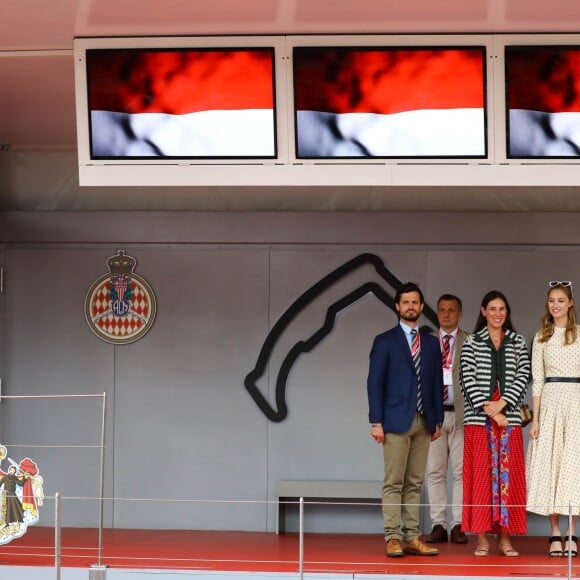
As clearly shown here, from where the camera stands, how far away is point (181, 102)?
623cm

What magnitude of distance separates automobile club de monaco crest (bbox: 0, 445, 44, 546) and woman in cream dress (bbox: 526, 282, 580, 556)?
2546 mm

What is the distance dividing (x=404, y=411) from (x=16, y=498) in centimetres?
202

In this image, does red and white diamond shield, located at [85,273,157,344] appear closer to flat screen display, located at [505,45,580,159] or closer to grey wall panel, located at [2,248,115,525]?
grey wall panel, located at [2,248,115,525]

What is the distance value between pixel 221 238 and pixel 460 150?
2.60m

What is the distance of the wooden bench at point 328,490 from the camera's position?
7.98m

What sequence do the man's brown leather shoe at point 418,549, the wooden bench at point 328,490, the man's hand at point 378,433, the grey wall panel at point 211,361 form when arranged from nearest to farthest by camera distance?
1. the man's hand at point 378,433
2. the man's brown leather shoe at point 418,549
3. the wooden bench at point 328,490
4. the grey wall panel at point 211,361

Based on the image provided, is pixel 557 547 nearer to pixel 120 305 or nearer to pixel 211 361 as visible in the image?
pixel 211 361

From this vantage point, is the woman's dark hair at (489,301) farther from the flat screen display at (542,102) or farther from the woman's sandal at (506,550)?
the woman's sandal at (506,550)

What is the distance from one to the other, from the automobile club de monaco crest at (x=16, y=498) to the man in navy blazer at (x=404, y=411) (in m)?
1.75

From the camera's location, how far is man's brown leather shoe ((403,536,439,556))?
258 inches

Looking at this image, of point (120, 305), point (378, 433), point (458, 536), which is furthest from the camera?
point (120, 305)

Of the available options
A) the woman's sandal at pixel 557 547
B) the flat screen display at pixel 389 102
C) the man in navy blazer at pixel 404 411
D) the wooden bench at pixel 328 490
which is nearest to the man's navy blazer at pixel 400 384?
the man in navy blazer at pixel 404 411

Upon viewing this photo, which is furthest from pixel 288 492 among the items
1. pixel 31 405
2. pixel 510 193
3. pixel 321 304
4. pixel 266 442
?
pixel 510 193

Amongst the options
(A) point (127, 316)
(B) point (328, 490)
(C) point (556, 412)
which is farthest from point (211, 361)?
(C) point (556, 412)
